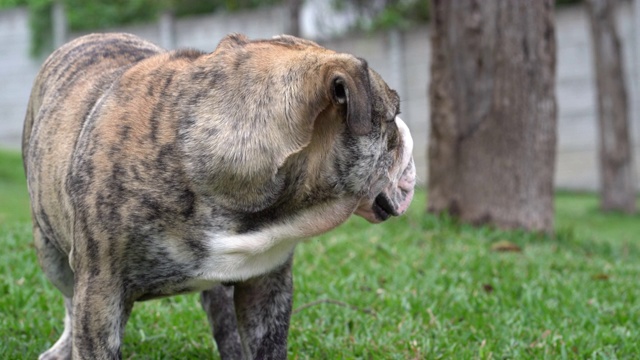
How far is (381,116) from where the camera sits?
3.30 meters

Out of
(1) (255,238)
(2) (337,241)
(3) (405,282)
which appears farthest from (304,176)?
(2) (337,241)

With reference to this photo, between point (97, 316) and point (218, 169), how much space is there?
2.34 feet

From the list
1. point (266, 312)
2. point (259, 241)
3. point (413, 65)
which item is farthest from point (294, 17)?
point (259, 241)

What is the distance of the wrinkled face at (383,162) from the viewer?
3266 mm

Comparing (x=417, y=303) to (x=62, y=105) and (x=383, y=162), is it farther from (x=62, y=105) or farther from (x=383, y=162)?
(x=62, y=105)

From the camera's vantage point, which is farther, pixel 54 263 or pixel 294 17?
pixel 294 17

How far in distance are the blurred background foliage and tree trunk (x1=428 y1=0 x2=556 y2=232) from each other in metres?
11.1

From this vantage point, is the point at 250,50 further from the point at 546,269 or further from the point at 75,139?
the point at 546,269

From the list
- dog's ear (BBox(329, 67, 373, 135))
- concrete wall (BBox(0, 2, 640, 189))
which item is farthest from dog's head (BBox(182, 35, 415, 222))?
concrete wall (BBox(0, 2, 640, 189))

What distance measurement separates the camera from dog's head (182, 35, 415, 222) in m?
3.11

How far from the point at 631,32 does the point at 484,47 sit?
8.68 m

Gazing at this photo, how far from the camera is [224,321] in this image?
13.8 feet

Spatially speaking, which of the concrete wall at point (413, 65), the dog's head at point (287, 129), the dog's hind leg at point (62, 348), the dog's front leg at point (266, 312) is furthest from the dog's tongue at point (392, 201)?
the concrete wall at point (413, 65)

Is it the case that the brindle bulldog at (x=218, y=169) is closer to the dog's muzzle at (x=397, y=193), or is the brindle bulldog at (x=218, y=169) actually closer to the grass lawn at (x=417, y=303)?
the dog's muzzle at (x=397, y=193)
